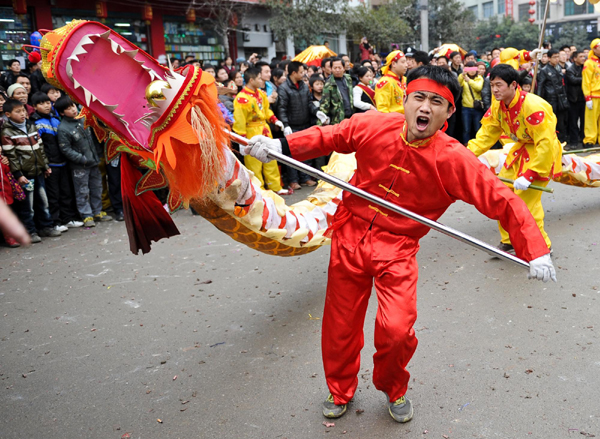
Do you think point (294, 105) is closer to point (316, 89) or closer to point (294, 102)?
point (294, 102)

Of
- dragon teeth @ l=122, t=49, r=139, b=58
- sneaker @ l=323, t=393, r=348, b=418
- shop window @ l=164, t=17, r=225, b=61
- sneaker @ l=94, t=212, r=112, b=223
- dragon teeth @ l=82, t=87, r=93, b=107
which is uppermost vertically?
shop window @ l=164, t=17, r=225, b=61

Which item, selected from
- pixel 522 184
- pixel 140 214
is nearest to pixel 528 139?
pixel 522 184

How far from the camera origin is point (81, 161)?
19.7 feet

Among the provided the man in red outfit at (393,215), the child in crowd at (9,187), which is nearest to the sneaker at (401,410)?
the man in red outfit at (393,215)

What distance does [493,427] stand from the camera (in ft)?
8.36

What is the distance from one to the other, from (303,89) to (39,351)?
198 inches

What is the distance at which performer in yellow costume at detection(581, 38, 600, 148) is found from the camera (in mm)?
9117

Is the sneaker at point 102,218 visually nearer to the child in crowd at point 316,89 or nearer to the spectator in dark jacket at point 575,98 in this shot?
the child in crowd at point 316,89

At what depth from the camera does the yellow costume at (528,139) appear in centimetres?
434

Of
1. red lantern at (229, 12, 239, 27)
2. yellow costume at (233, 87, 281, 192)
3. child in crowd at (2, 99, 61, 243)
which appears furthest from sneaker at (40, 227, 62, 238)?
red lantern at (229, 12, 239, 27)

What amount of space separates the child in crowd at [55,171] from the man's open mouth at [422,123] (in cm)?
457

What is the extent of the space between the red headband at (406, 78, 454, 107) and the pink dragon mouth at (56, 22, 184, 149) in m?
1.04

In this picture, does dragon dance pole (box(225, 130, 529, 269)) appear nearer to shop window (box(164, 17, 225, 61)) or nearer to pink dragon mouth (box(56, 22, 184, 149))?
pink dragon mouth (box(56, 22, 184, 149))

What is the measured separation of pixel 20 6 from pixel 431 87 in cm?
1221
